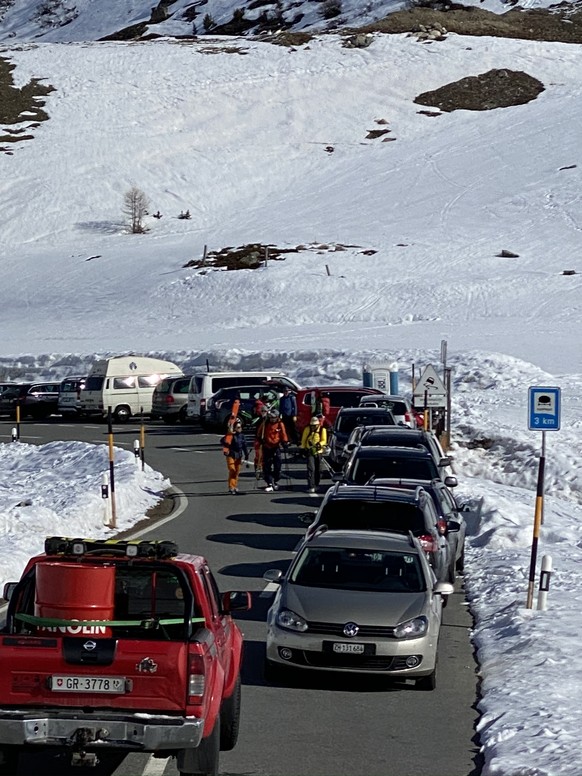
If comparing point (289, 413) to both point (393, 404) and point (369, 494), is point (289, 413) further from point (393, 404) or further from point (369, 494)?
point (369, 494)

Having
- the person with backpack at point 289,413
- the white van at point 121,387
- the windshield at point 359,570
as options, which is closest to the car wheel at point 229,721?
the windshield at point 359,570

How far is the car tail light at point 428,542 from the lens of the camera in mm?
14383

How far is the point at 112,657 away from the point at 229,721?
1590 mm

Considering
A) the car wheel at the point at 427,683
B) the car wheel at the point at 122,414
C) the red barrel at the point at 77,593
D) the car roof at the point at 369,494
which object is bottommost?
the car wheel at the point at 122,414

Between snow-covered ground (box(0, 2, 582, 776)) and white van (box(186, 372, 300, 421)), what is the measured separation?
6546 millimetres

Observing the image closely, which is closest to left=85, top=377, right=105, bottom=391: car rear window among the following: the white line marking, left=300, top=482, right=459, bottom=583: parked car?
left=300, top=482, right=459, bottom=583: parked car

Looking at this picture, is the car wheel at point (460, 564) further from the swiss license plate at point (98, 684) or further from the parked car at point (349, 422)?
the parked car at point (349, 422)

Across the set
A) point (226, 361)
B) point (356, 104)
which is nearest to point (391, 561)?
point (226, 361)

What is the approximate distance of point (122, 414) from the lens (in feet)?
150

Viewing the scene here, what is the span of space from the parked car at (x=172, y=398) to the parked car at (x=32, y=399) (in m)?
5.84

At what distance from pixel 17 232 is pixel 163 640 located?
84.7 metres

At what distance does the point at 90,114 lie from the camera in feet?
361

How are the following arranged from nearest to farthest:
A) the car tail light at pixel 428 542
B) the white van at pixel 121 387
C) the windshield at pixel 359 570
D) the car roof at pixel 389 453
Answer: the windshield at pixel 359 570, the car tail light at pixel 428 542, the car roof at pixel 389 453, the white van at pixel 121 387

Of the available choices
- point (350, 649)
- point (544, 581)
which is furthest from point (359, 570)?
point (544, 581)
